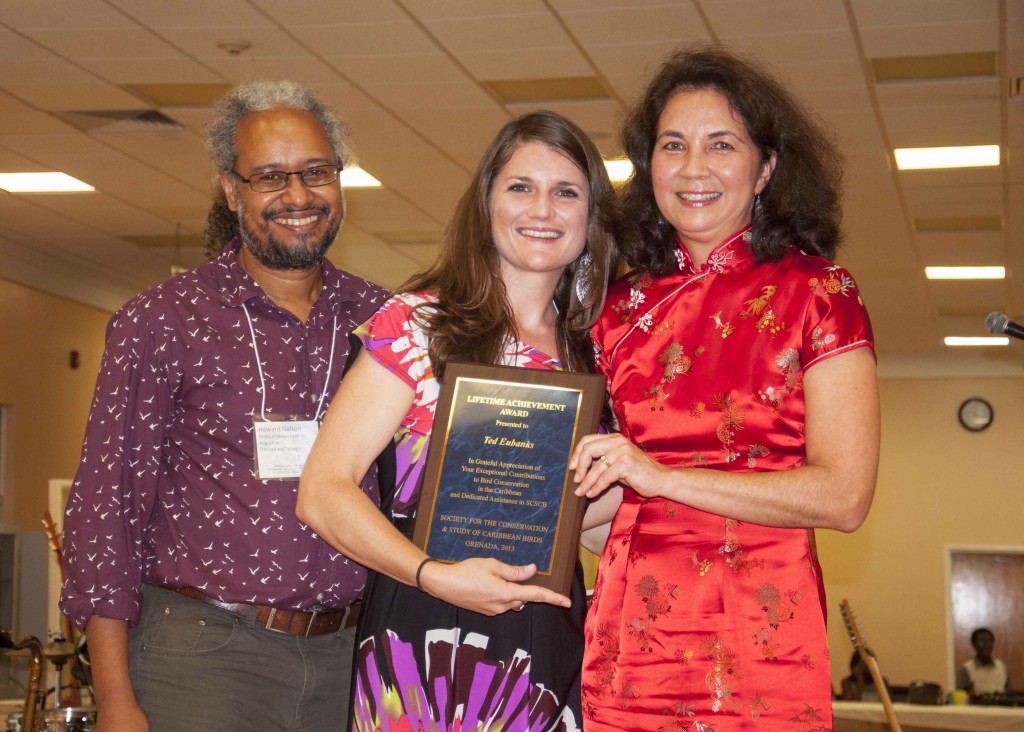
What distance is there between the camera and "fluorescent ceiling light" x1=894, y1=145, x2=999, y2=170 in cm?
831

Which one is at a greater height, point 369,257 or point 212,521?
point 369,257

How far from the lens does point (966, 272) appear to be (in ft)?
40.0

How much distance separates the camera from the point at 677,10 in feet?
20.0

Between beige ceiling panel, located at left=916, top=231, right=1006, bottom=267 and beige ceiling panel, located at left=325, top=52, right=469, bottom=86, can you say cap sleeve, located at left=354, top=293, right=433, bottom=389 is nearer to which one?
beige ceiling panel, located at left=325, top=52, right=469, bottom=86

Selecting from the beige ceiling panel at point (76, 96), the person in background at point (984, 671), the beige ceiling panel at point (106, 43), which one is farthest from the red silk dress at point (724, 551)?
the person in background at point (984, 671)

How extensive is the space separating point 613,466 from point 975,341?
1514 centimetres

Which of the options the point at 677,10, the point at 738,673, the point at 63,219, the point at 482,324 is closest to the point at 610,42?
the point at 677,10

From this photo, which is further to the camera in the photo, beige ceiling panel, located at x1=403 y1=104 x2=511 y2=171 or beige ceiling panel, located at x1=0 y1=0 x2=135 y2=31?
beige ceiling panel, located at x1=403 y1=104 x2=511 y2=171

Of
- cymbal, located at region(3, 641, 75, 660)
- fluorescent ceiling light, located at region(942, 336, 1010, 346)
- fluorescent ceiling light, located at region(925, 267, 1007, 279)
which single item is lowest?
cymbal, located at region(3, 641, 75, 660)

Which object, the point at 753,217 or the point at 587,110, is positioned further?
the point at 587,110

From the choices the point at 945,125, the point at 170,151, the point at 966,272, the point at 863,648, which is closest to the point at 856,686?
the point at 966,272

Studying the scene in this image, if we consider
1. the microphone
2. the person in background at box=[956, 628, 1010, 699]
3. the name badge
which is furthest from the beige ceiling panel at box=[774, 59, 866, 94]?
the person in background at box=[956, 628, 1010, 699]

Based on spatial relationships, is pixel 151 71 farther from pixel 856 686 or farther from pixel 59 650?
pixel 856 686

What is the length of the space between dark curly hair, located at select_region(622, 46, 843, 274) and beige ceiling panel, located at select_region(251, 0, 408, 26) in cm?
390
